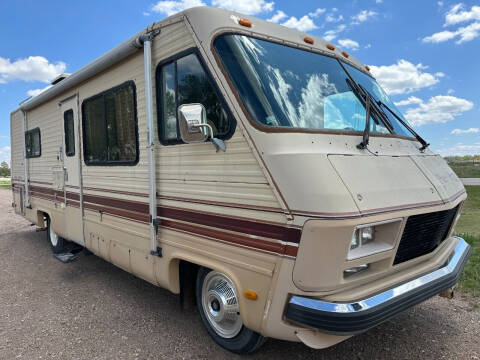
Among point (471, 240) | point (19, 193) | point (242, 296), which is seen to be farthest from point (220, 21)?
point (19, 193)

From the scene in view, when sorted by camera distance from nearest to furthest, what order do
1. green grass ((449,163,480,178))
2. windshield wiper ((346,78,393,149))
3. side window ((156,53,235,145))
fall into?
1. side window ((156,53,235,145))
2. windshield wiper ((346,78,393,149))
3. green grass ((449,163,480,178))

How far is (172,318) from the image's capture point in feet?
13.0

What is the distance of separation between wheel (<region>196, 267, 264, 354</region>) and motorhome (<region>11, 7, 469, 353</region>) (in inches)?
0.6

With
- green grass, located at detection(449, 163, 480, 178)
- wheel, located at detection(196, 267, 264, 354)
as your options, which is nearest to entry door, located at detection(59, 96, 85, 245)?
wheel, located at detection(196, 267, 264, 354)

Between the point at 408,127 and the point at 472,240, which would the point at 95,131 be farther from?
the point at 472,240

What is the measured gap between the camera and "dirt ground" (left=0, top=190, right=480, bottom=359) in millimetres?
3281

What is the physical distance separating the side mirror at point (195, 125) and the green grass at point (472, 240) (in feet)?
12.3

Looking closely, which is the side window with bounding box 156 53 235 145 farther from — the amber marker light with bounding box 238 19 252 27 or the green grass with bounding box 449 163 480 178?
the green grass with bounding box 449 163 480 178

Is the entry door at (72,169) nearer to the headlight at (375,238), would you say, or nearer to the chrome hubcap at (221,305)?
the chrome hubcap at (221,305)

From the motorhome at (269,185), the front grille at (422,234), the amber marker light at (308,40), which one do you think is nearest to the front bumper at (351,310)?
the motorhome at (269,185)

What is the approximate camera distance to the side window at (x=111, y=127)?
3.97 m

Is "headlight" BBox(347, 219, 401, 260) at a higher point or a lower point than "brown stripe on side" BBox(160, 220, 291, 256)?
higher

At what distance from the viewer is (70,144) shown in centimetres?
549

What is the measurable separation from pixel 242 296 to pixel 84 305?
8.39 feet
